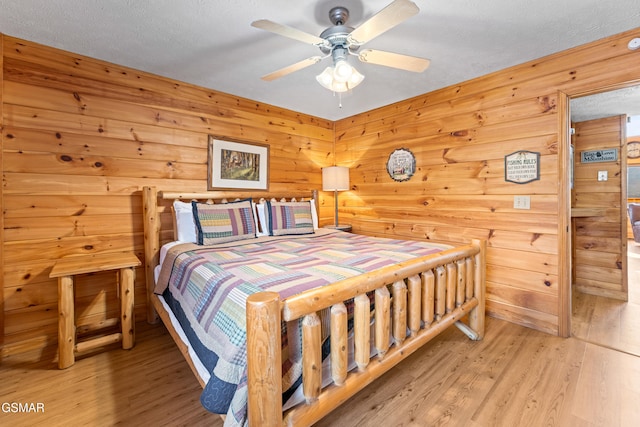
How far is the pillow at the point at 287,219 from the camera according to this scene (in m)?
2.88

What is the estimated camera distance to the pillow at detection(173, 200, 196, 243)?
8.14 feet

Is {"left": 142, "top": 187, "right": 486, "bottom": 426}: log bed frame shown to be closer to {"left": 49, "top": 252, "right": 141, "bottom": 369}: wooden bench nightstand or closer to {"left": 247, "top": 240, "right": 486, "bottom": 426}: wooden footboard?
{"left": 247, "top": 240, "right": 486, "bottom": 426}: wooden footboard

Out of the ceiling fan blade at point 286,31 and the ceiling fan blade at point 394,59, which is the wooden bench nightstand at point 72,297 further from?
the ceiling fan blade at point 394,59

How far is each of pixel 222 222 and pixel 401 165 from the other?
2.10 m

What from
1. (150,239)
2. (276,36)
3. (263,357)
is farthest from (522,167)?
(150,239)

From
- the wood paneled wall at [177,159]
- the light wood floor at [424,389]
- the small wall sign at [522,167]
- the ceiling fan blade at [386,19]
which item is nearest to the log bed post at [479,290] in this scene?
the light wood floor at [424,389]

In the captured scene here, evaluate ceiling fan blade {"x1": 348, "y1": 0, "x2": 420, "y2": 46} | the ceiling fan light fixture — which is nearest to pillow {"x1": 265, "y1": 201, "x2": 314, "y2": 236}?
the ceiling fan light fixture

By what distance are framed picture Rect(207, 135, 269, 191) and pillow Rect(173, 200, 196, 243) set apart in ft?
1.57

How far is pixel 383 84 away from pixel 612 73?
5.52 ft

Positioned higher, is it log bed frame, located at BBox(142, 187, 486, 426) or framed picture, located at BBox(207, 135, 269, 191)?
framed picture, located at BBox(207, 135, 269, 191)

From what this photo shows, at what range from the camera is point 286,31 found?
4.84ft

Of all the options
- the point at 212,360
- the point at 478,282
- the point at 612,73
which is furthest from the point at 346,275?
the point at 612,73

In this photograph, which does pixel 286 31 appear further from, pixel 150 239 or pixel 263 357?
pixel 150 239

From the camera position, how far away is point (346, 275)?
1424mm
